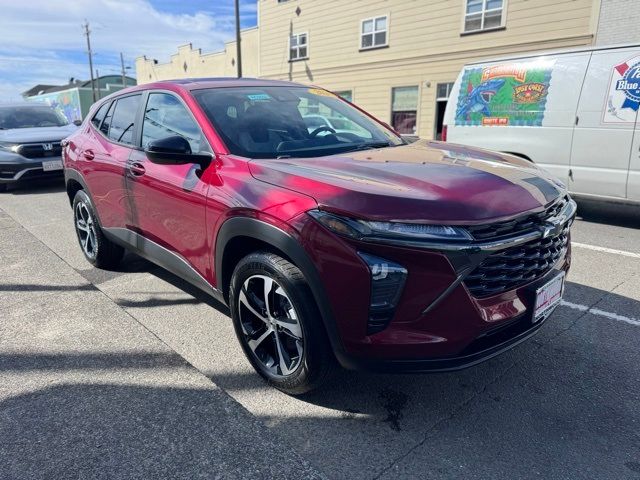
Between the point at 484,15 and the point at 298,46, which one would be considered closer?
the point at 484,15

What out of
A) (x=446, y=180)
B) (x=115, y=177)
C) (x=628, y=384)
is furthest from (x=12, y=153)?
(x=628, y=384)

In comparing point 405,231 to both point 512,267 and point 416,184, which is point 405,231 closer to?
point 416,184

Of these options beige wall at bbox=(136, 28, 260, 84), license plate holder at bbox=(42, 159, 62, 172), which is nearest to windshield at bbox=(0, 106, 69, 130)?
license plate holder at bbox=(42, 159, 62, 172)

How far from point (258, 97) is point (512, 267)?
207 centimetres

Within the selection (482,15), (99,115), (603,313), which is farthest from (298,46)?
(603,313)

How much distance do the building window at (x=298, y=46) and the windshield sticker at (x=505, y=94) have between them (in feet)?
53.8

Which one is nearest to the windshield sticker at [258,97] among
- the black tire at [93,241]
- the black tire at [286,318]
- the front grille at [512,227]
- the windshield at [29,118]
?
the black tire at [286,318]

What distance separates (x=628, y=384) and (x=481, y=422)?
3.18 feet

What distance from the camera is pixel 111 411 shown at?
245cm

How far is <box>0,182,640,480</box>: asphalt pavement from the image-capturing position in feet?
6.89

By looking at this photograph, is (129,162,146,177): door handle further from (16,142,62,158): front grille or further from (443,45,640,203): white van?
(16,142,62,158): front grille

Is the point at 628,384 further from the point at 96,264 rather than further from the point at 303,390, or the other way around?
the point at 96,264

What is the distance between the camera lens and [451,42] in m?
16.7

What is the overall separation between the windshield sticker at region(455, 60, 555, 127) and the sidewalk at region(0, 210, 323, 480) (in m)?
5.68
